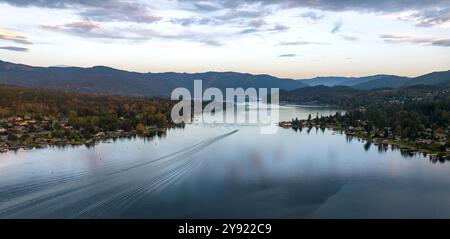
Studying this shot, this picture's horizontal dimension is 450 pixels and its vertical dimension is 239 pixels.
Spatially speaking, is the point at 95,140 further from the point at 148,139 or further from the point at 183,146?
the point at 183,146

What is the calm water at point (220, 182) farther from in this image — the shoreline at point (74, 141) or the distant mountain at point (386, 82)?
the distant mountain at point (386, 82)

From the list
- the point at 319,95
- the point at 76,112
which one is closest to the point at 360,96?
the point at 319,95

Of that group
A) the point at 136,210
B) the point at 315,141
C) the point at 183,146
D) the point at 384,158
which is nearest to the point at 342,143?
the point at 315,141

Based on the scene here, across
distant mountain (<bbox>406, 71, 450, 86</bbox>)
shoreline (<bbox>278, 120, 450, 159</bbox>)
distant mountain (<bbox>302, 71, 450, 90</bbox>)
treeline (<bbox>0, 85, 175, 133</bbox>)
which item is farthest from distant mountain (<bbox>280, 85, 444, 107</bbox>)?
treeline (<bbox>0, 85, 175, 133</bbox>)

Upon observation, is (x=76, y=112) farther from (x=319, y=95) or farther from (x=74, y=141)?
(x=319, y=95)

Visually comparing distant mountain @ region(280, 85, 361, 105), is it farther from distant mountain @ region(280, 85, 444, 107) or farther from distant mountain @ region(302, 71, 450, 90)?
distant mountain @ region(302, 71, 450, 90)
